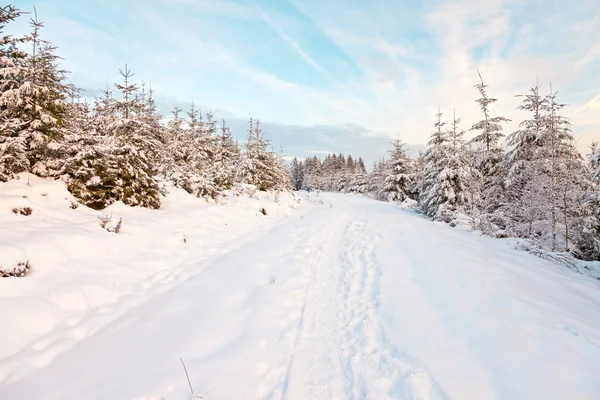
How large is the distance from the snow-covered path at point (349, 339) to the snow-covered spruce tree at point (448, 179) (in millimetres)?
10483

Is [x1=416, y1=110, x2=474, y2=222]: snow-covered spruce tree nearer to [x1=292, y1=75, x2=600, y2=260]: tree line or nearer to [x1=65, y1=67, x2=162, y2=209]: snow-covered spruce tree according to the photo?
[x1=292, y1=75, x2=600, y2=260]: tree line

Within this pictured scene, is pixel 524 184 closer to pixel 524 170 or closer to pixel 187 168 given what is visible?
pixel 524 170

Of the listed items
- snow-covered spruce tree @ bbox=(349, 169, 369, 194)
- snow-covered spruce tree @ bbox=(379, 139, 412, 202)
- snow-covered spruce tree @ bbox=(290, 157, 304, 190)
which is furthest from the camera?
snow-covered spruce tree @ bbox=(290, 157, 304, 190)

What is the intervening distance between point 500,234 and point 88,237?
14271 mm

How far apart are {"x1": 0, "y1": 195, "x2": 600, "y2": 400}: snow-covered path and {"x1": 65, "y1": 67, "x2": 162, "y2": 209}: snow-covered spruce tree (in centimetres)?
507

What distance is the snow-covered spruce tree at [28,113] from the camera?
7387 millimetres

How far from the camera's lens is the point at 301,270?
6.65 m

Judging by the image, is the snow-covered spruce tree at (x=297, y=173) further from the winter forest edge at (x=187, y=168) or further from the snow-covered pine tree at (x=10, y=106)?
the snow-covered pine tree at (x=10, y=106)

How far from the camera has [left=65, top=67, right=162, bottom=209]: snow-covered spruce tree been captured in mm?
8344

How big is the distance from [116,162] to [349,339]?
367 inches

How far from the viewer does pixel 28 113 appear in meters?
7.82

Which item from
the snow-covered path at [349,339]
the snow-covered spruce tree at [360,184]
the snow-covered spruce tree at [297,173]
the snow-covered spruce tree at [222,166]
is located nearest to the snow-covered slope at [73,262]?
the snow-covered path at [349,339]

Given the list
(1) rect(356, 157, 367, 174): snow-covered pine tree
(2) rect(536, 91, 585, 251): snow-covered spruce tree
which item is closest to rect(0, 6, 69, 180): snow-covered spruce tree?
(2) rect(536, 91, 585, 251): snow-covered spruce tree

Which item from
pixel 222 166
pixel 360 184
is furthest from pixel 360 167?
pixel 222 166
